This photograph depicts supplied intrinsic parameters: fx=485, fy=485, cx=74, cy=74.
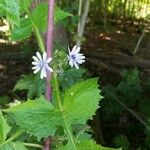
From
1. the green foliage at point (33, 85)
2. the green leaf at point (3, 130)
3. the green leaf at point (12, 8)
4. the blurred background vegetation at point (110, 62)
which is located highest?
the green leaf at point (12, 8)

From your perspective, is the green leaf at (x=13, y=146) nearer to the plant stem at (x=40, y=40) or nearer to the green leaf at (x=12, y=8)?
the plant stem at (x=40, y=40)

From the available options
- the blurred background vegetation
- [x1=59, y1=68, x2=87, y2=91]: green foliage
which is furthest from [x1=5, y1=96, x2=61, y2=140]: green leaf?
[x1=59, y1=68, x2=87, y2=91]: green foliage

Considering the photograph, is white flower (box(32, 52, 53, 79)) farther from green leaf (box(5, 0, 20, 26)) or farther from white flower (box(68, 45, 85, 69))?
green leaf (box(5, 0, 20, 26))

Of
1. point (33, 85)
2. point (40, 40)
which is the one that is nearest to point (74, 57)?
point (40, 40)

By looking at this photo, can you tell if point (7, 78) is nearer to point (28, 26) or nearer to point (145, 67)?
point (145, 67)

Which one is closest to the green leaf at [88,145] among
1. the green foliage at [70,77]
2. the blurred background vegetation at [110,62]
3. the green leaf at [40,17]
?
the green leaf at [40,17]

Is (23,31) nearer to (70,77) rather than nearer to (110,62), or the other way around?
(70,77)
